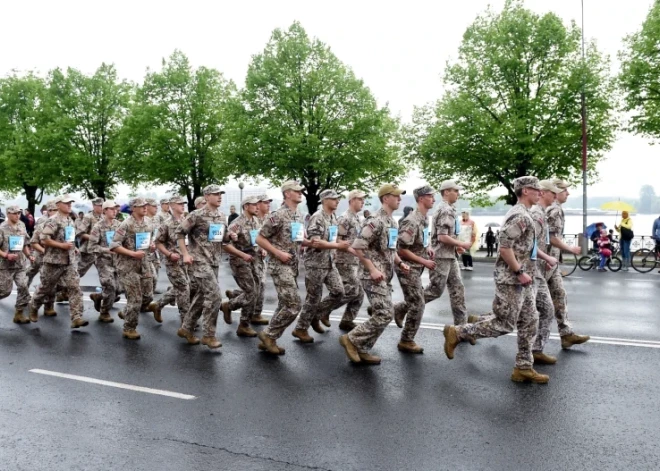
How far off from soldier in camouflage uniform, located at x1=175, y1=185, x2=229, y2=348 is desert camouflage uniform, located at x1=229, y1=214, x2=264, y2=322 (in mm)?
495

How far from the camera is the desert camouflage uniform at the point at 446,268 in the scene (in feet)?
27.2

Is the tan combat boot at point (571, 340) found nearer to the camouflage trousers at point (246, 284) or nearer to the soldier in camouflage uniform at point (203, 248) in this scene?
the camouflage trousers at point (246, 284)

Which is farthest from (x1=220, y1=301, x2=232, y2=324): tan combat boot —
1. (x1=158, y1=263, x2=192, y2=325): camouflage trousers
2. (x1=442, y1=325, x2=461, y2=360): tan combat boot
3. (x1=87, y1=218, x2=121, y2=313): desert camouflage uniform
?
(x1=442, y1=325, x2=461, y2=360): tan combat boot

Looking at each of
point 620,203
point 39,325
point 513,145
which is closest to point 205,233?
point 39,325

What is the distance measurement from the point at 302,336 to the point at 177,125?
3274 centimetres

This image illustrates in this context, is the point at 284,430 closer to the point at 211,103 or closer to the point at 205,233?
the point at 205,233

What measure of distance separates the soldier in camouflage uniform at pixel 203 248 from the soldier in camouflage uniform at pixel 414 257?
93.4 inches

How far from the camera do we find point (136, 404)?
5.58 metres

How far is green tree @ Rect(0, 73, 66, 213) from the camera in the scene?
41.0m

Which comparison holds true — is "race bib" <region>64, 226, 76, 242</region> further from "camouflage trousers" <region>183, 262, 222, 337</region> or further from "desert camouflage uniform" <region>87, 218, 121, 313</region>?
"camouflage trousers" <region>183, 262, 222, 337</region>

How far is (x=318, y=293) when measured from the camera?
7.83 m

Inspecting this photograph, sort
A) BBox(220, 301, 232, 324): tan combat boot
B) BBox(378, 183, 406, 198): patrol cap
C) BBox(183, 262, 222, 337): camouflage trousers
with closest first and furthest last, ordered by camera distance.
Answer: BBox(378, 183, 406, 198): patrol cap → BBox(183, 262, 222, 337): camouflage trousers → BBox(220, 301, 232, 324): tan combat boot

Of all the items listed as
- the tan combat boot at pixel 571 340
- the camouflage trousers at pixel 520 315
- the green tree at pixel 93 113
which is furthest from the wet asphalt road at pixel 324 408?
the green tree at pixel 93 113

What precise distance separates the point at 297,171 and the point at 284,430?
2762 centimetres
